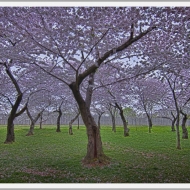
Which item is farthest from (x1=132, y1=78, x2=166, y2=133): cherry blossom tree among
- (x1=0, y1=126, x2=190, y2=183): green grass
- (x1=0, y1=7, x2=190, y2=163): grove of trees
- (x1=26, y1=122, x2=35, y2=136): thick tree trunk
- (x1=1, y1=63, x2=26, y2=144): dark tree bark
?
(x1=26, y1=122, x2=35, y2=136): thick tree trunk

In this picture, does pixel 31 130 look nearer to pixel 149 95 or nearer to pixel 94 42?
pixel 149 95

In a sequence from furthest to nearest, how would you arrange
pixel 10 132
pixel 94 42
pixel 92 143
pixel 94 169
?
pixel 10 132 → pixel 92 143 → pixel 94 169 → pixel 94 42

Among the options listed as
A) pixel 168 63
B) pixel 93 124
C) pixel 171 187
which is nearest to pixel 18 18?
pixel 93 124

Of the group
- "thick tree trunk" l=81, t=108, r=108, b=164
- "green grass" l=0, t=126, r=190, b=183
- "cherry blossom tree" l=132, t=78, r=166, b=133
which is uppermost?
"cherry blossom tree" l=132, t=78, r=166, b=133

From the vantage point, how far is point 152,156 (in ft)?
16.6

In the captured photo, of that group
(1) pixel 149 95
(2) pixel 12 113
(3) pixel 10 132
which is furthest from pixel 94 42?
(1) pixel 149 95

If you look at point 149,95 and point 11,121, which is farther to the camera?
point 149,95

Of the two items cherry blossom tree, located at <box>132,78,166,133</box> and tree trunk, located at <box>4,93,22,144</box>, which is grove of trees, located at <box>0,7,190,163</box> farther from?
cherry blossom tree, located at <box>132,78,166,133</box>

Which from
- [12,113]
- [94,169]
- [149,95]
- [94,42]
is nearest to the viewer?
[94,42]

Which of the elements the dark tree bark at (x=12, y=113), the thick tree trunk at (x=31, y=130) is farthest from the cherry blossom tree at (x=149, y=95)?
the thick tree trunk at (x=31, y=130)

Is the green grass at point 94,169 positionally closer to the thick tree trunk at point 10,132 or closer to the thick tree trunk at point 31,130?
the thick tree trunk at point 10,132

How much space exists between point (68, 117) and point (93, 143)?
176 inches

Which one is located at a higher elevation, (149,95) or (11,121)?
(149,95)

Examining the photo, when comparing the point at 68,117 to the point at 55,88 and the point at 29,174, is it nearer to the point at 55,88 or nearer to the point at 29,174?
the point at 55,88
